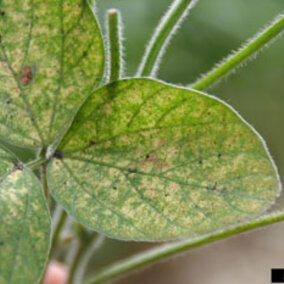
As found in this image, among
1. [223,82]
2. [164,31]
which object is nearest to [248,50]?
[164,31]

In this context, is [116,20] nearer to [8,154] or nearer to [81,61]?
[81,61]

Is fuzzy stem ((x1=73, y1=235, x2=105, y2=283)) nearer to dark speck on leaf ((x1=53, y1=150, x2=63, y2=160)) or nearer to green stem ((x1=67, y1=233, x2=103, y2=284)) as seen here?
green stem ((x1=67, y1=233, x2=103, y2=284))

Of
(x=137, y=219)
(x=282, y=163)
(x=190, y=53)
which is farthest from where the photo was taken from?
(x=282, y=163)

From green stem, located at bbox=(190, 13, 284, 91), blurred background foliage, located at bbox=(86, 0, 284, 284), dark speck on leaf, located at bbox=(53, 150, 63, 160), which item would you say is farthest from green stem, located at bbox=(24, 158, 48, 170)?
blurred background foliage, located at bbox=(86, 0, 284, 284)

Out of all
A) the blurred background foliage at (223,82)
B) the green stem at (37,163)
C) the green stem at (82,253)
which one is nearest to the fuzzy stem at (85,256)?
the green stem at (82,253)

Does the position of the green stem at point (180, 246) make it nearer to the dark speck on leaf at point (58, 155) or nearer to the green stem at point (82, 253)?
the green stem at point (82, 253)

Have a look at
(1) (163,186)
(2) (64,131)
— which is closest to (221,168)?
(1) (163,186)
